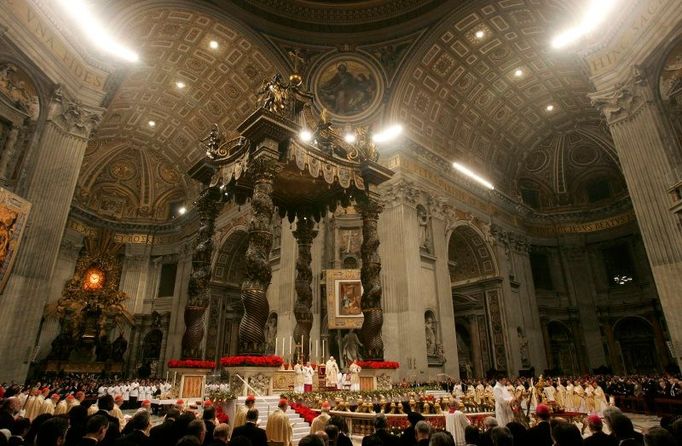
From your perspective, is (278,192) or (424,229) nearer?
(278,192)

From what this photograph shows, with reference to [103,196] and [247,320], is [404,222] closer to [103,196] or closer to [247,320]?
[247,320]

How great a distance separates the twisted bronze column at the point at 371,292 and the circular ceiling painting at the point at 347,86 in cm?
917

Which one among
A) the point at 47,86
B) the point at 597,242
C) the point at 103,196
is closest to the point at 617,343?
the point at 597,242

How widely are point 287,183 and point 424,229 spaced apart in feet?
25.2

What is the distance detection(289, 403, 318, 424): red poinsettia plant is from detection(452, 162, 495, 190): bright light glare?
13601mm

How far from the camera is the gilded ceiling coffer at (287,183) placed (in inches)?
257

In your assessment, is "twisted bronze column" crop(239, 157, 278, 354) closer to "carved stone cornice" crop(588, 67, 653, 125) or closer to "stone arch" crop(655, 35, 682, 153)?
"carved stone cornice" crop(588, 67, 653, 125)

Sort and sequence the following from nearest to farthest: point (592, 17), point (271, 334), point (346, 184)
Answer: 1. point (346, 184)
2. point (592, 17)
3. point (271, 334)

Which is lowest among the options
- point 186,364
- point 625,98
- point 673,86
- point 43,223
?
point 186,364

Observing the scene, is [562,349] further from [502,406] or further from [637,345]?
[502,406]

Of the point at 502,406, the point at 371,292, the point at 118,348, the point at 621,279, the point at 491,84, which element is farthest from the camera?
the point at 621,279

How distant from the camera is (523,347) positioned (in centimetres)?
1656

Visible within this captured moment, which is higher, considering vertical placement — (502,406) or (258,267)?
(258,267)

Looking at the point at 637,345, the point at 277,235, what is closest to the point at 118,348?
the point at 277,235
